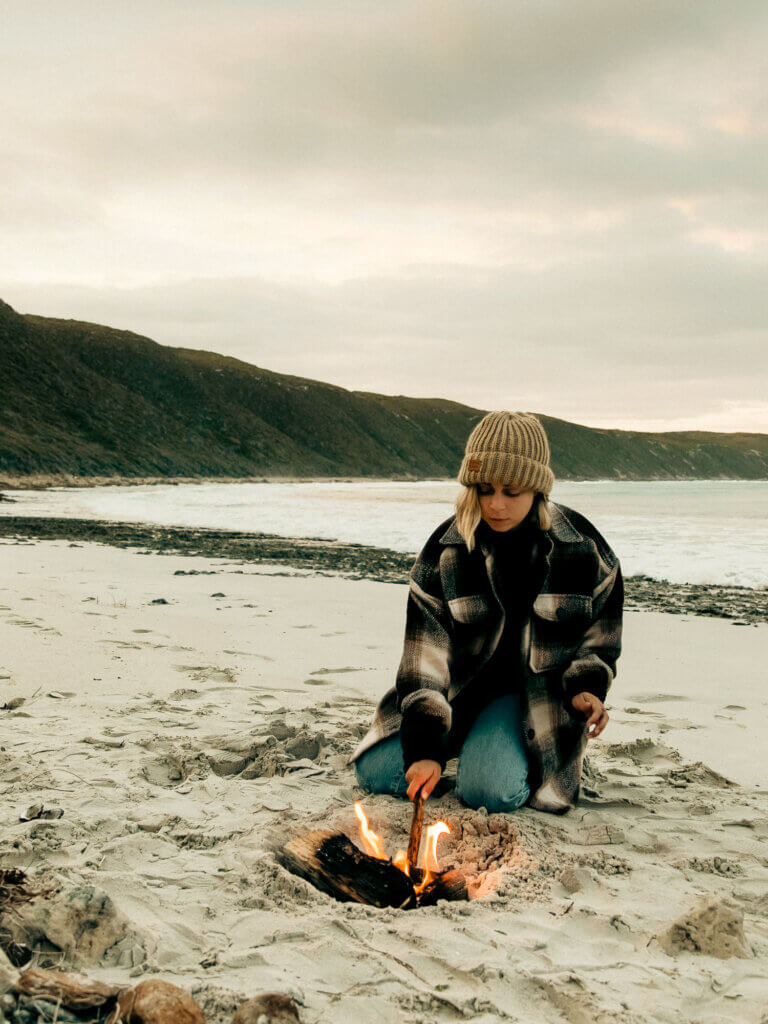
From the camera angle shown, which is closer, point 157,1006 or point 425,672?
point 157,1006

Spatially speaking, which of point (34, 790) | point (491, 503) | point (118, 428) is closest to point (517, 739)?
point (491, 503)

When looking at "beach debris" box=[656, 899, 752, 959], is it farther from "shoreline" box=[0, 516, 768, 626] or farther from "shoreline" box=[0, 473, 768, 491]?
"shoreline" box=[0, 473, 768, 491]

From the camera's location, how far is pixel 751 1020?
1.82 meters

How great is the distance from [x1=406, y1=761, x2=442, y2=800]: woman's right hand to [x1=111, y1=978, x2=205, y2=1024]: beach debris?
42.7 inches

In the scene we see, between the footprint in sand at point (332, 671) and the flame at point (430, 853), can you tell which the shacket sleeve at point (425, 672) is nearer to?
the flame at point (430, 853)

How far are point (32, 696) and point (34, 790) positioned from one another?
1.35 metres

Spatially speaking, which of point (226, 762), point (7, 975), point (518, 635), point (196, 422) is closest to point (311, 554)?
point (226, 762)

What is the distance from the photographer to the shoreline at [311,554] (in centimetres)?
815

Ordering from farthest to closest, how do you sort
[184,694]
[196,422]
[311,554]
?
[196,422] < [311,554] < [184,694]

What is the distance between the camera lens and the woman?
2.96 metres

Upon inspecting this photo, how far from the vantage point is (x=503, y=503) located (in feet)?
9.41

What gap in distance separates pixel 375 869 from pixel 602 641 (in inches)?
46.5

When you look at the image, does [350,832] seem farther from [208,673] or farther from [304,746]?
[208,673]

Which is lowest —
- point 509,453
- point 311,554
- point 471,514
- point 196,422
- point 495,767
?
point 311,554
